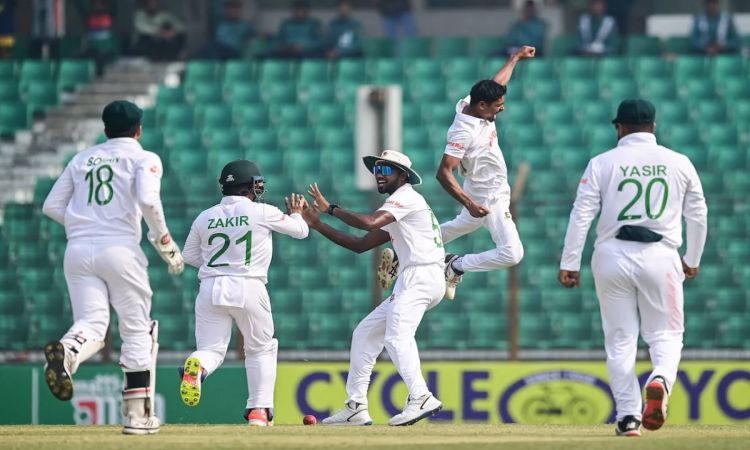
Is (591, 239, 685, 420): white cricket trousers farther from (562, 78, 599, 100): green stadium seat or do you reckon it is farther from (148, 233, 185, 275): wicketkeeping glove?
(562, 78, 599, 100): green stadium seat

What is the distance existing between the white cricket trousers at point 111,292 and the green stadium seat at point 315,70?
1237 cm

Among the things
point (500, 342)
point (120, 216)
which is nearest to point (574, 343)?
point (500, 342)

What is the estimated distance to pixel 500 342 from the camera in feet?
60.0

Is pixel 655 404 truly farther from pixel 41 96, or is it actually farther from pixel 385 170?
pixel 41 96

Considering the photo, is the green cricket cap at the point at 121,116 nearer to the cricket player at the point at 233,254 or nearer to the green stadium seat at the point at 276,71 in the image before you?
the cricket player at the point at 233,254

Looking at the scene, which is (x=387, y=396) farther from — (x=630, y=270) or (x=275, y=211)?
(x=630, y=270)

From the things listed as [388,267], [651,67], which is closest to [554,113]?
[651,67]

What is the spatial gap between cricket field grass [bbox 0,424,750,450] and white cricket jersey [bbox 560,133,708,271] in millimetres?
1322

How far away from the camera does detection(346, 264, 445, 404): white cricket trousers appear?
12188mm

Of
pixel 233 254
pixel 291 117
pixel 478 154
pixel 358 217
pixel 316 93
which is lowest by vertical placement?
pixel 233 254

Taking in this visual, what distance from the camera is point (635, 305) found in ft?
37.0

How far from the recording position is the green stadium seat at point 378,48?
24.5 meters

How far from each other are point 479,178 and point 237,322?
2.33m

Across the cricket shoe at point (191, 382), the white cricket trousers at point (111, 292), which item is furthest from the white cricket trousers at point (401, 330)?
the white cricket trousers at point (111, 292)
